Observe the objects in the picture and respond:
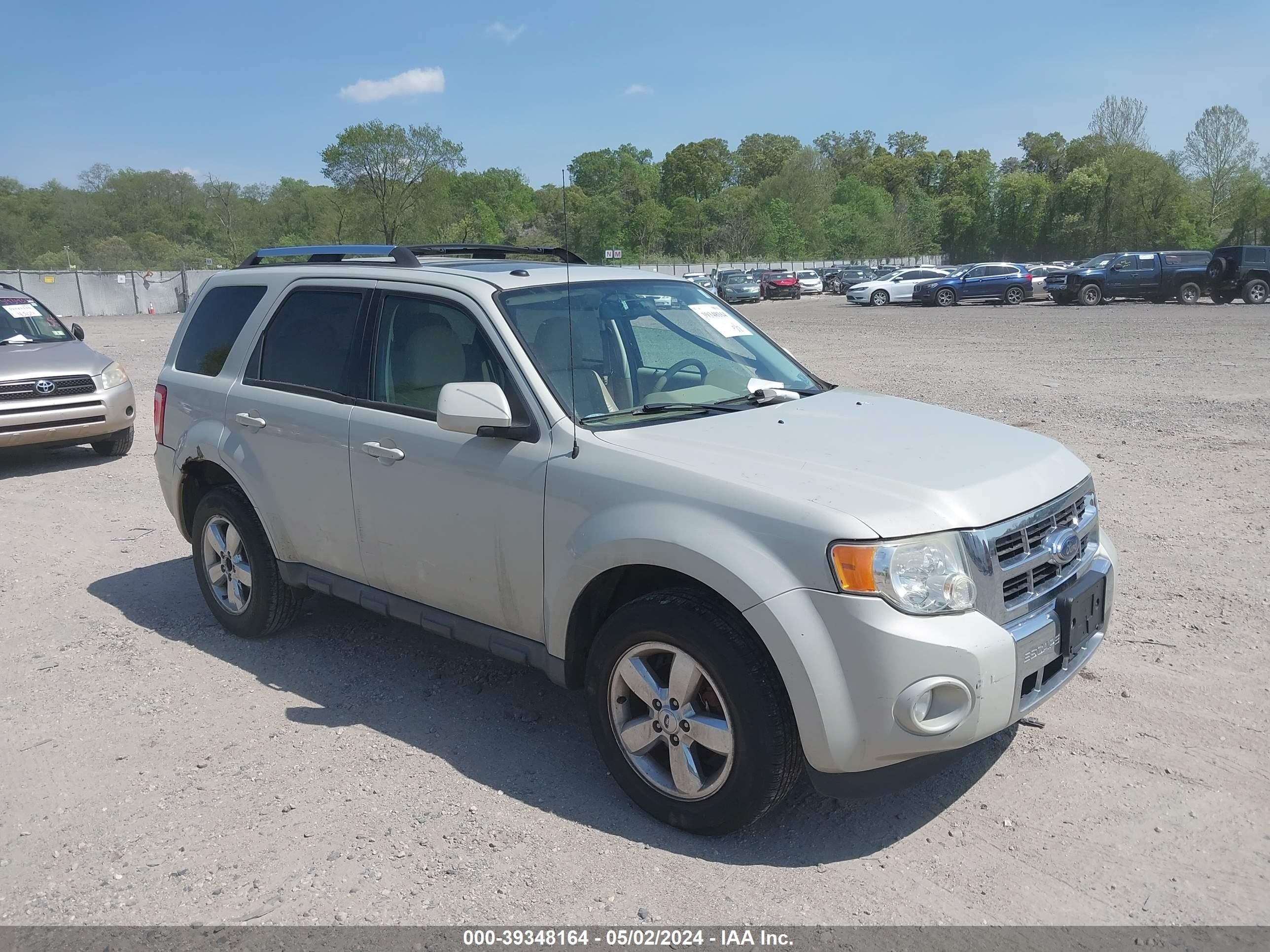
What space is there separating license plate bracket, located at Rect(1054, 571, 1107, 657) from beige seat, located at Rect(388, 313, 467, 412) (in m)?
2.46

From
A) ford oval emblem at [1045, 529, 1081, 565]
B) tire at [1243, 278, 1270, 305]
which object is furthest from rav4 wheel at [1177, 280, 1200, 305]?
ford oval emblem at [1045, 529, 1081, 565]

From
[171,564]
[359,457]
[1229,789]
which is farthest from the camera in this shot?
[171,564]

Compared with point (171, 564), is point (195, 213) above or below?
above

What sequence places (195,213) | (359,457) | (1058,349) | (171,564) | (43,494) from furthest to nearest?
1. (195,213)
2. (1058,349)
3. (43,494)
4. (171,564)
5. (359,457)

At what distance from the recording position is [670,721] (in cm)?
341

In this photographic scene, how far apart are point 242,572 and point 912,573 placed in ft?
12.2

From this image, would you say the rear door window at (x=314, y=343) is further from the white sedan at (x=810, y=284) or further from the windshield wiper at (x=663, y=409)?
the white sedan at (x=810, y=284)

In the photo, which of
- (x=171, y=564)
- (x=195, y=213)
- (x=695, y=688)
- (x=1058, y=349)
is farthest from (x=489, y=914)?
(x=195, y=213)

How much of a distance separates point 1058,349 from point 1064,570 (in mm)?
17554

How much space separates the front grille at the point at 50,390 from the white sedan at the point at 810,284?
160ft

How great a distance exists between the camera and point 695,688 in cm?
334

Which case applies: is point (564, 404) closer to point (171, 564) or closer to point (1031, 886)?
point (1031, 886)

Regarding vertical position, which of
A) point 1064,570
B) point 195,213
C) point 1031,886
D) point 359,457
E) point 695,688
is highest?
point 195,213

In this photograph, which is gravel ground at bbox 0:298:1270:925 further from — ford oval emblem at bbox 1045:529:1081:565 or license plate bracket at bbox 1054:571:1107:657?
ford oval emblem at bbox 1045:529:1081:565
